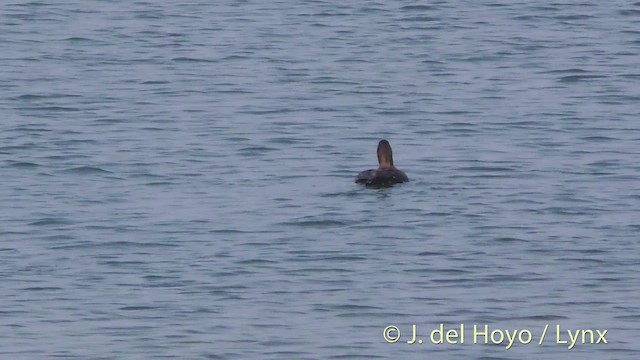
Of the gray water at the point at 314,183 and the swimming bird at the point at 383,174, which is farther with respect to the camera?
the swimming bird at the point at 383,174

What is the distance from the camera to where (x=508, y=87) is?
27.8 m

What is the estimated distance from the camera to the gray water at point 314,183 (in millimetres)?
14656

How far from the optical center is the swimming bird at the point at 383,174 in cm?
1992

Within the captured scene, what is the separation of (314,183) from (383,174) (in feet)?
3.78

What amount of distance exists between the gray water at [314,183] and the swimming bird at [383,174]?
147mm

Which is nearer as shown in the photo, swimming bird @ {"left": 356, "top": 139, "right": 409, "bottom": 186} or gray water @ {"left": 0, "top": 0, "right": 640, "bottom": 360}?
gray water @ {"left": 0, "top": 0, "right": 640, "bottom": 360}

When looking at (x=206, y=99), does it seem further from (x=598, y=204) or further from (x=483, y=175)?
(x=598, y=204)

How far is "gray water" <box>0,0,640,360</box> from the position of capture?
14.7 metres

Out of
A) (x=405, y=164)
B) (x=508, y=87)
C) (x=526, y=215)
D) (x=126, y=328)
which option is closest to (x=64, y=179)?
(x=405, y=164)

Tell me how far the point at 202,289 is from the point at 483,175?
243 inches

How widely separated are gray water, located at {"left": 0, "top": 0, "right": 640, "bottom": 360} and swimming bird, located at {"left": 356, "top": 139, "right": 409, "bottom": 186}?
147 mm

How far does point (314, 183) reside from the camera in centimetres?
2080

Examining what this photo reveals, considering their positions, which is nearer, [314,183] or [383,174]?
[383,174]

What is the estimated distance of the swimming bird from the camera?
1992 cm
